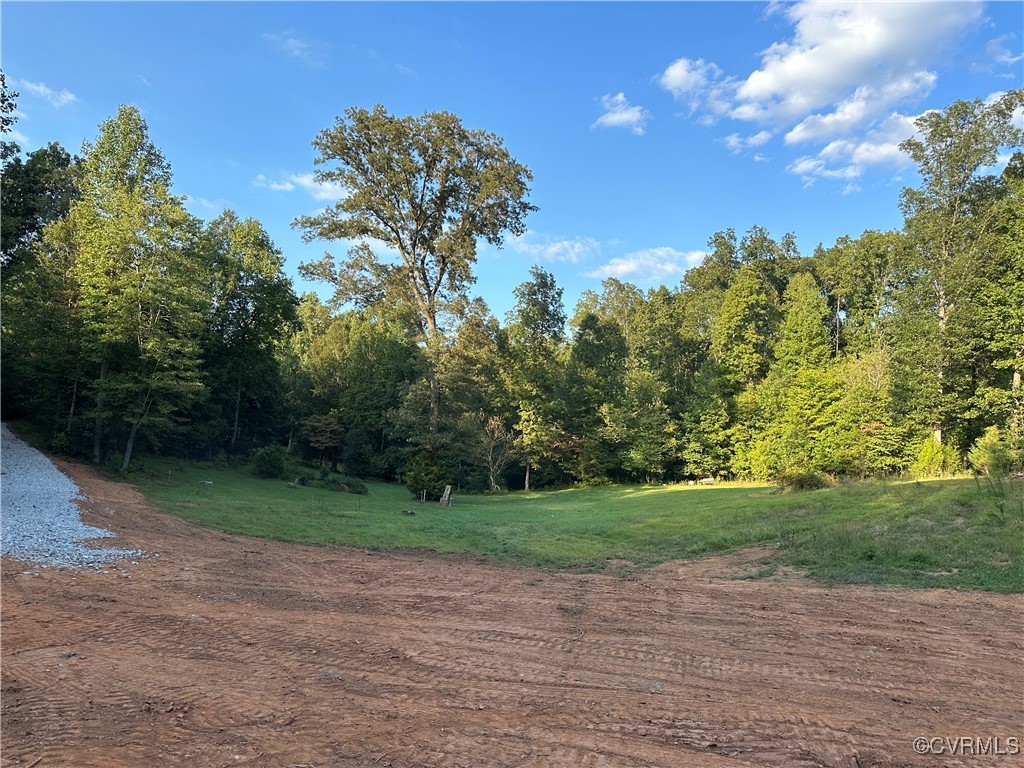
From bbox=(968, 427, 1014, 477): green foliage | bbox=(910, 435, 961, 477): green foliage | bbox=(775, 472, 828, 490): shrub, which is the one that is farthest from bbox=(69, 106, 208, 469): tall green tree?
bbox=(910, 435, 961, 477): green foliage

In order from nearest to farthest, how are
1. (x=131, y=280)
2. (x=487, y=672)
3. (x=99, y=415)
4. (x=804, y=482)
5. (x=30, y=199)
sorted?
(x=487, y=672)
(x=804, y=482)
(x=131, y=280)
(x=99, y=415)
(x=30, y=199)

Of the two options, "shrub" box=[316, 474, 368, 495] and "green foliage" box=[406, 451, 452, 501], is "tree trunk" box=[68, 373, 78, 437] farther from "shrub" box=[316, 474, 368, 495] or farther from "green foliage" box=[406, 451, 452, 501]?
"green foliage" box=[406, 451, 452, 501]

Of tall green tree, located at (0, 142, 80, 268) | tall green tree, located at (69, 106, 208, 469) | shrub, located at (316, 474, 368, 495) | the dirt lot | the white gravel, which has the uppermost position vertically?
tall green tree, located at (0, 142, 80, 268)

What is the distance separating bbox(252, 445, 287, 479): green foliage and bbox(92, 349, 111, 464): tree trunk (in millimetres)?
8710

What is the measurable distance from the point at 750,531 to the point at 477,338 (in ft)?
77.6

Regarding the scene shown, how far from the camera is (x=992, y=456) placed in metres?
19.3

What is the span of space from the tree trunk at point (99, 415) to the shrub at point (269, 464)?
343 inches

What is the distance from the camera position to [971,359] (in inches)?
1048

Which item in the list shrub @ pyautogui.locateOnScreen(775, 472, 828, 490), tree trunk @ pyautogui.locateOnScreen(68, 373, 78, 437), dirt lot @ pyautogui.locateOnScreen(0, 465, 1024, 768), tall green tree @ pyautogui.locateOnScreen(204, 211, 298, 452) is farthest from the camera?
A: tall green tree @ pyautogui.locateOnScreen(204, 211, 298, 452)

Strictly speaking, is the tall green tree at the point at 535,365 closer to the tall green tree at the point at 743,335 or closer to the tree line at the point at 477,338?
the tree line at the point at 477,338

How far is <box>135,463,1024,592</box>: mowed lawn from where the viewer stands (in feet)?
31.2

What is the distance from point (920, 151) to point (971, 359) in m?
10.8

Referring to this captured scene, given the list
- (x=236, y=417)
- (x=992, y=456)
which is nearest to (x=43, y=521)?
(x=992, y=456)

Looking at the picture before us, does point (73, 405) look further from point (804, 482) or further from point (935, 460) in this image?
point (935, 460)
